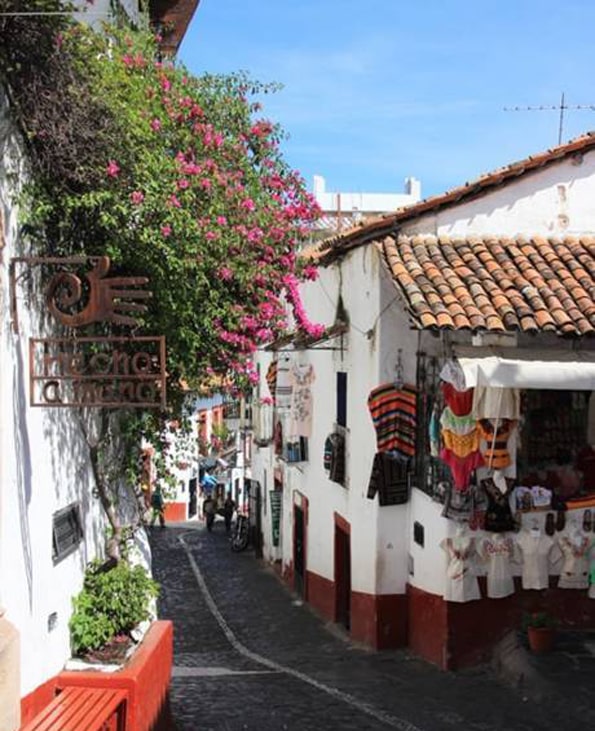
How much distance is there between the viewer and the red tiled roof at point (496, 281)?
1135cm

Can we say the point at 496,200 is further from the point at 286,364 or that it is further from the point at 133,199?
the point at 286,364

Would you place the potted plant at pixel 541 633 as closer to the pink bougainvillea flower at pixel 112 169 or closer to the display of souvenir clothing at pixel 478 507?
the display of souvenir clothing at pixel 478 507

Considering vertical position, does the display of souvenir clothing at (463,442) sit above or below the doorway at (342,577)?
above

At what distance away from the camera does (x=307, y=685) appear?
11.9 metres

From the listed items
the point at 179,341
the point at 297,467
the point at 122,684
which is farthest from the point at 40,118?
the point at 297,467

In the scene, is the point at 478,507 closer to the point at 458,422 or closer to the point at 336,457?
the point at 458,422

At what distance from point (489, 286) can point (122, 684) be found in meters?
7.15

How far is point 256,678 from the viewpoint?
1227 centimetres

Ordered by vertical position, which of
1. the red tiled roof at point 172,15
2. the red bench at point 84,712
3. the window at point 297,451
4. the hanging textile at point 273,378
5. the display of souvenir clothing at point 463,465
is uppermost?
the red tiled roof at point 172,15

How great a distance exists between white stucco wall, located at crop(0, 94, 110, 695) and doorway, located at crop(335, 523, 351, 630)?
935 cm

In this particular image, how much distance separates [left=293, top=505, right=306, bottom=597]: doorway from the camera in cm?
2083

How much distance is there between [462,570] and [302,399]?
843cm

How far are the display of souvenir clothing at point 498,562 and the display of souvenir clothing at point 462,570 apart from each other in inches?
6.4

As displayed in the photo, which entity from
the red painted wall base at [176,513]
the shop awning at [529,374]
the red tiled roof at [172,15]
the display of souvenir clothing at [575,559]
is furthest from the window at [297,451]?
the red painted wall base at [176,513]
